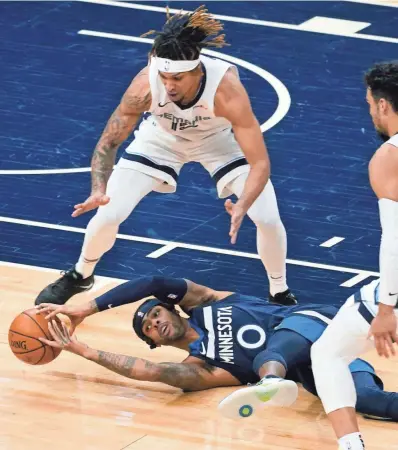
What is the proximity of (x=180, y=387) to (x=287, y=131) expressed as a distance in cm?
482

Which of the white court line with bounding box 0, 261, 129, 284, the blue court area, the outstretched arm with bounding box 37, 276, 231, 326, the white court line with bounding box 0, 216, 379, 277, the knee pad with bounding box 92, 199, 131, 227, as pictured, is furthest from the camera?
the blue court area

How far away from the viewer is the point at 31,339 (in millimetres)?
9055

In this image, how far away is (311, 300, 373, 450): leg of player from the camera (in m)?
7.70

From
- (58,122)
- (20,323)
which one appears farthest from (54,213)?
(20,323)

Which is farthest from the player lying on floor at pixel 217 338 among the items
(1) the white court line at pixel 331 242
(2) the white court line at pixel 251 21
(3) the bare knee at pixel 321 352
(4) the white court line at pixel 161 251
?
(2) the white court line at pixel 251 21

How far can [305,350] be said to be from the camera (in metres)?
8.92

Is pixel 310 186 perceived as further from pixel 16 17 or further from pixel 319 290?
pixel 16 17

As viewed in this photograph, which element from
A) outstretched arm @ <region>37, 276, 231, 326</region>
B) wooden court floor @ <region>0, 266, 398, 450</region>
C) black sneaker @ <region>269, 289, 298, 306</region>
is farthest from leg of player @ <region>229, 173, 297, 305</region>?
wooden court floor @ <region>0, 266, 398, 450</region>

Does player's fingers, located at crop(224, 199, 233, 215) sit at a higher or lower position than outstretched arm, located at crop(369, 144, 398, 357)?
lower

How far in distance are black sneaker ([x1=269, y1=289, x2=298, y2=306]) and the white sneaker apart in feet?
6.42

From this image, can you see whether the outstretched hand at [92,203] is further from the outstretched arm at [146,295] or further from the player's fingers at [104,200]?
the outstretched arm at [146,295]

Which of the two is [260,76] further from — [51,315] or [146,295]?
[51,315]

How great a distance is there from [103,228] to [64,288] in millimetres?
596

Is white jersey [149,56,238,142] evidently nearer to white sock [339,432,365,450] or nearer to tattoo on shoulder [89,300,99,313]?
tattoo on shoulder [89,300,99,313]
